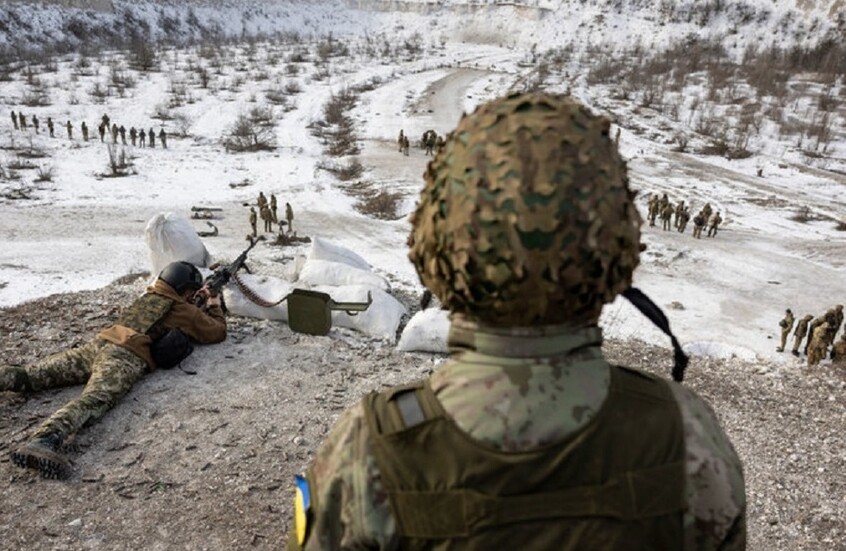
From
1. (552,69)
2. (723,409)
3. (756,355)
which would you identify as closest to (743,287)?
(756,355)

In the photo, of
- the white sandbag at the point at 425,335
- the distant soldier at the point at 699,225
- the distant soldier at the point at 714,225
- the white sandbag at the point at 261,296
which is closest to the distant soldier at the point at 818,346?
the white sandbag at the point at 425,335

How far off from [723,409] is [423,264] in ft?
14.3

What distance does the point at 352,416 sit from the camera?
3.64ft

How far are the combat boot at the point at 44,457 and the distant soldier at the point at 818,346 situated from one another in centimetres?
609

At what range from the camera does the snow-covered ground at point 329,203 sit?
775cm

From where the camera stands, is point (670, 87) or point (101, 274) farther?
point (670, 87)

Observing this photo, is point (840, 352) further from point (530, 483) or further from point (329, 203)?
point (329, 203)

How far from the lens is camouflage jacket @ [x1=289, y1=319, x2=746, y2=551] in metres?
1.02

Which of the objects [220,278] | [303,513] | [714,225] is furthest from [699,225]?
[303,513]

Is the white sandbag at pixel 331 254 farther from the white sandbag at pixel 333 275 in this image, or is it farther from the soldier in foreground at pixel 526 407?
the soldier in foreground at pixel 526 407

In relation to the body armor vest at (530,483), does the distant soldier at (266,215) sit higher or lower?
lower

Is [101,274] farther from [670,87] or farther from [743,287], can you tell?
[670,87]

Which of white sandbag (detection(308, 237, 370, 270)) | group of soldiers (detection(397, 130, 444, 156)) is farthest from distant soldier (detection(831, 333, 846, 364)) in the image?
group of soldiers (detection(397, 130, 444, 156))

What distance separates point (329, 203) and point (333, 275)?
18.6 feet
